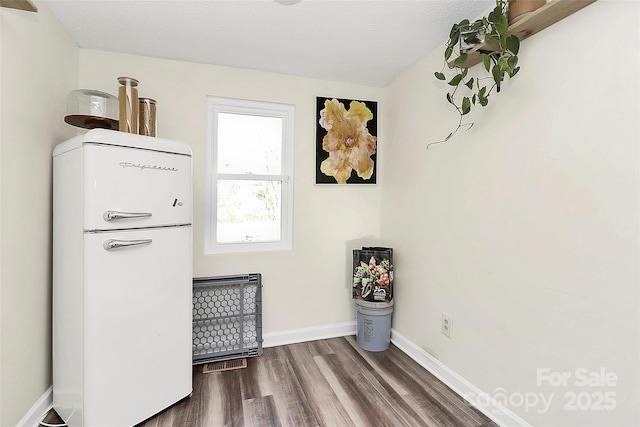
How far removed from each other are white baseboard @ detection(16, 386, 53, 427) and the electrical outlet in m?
2.38

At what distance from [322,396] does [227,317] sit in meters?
0.95

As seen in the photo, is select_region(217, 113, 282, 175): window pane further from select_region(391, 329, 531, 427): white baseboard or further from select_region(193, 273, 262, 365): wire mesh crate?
select_region(391, 329, 531, 427): white baseboard

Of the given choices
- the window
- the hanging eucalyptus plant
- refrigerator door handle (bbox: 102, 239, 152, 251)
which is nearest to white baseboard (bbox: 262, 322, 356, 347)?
the window

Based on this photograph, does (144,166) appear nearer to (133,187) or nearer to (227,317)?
(133,187)

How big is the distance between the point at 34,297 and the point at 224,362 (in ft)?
4.12

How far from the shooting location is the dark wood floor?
5.83ft

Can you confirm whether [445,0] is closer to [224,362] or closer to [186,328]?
[186,328]

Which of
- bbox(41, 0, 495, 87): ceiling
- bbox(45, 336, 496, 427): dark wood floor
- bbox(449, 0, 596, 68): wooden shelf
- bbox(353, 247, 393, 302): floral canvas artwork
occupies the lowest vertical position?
bbox(45, 336, 496, 427): dark wood floor

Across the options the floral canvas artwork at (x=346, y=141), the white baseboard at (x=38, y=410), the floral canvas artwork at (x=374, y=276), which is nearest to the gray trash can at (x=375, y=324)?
the floral canvas artwork at (x=374, y=276)

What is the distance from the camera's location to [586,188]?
4.41ft

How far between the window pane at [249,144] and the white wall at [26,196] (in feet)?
3.40

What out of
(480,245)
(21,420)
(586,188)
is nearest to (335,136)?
(480,245)

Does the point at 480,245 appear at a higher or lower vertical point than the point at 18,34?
lower

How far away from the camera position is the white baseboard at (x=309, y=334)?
269cm
